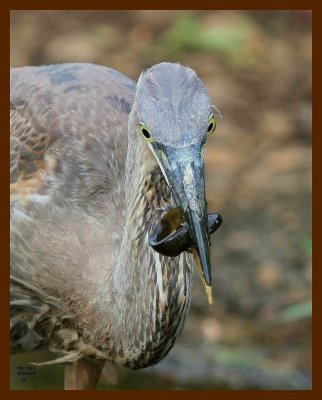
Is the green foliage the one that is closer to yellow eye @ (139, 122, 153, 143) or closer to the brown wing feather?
the brown wing feather

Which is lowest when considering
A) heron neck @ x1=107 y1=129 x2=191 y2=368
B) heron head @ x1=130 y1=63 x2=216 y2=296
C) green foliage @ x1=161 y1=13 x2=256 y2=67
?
heron neck @ x1=107 y1=129 x2=191 y2=368

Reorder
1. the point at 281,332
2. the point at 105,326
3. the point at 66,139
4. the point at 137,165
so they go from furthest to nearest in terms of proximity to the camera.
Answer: the point at 281,332 < the point at 66,139 < the point at 105,326 < the point at 137,165

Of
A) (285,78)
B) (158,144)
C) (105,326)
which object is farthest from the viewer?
(285,78)

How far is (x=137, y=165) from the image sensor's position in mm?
3963

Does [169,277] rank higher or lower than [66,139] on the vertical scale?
lower

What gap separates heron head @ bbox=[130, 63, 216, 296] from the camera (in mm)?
3541

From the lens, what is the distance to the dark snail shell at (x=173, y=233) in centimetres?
364

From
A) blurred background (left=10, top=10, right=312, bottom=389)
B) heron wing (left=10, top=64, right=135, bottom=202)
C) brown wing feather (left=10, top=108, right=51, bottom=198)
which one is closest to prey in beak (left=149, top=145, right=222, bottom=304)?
heron wing (left=10, top=64, right=135, bottom=202)

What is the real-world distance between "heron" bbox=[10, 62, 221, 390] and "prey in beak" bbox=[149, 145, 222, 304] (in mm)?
11

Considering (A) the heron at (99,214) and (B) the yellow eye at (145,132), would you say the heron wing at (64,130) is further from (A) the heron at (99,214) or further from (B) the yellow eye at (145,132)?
(B) the yellow eye at (145,132)

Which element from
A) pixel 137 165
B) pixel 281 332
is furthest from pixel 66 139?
pixel 281 332

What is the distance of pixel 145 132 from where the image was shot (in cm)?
375

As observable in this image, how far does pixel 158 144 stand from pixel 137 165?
335mm

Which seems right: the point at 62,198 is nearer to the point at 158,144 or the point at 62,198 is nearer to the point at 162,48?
the point at 158,144
